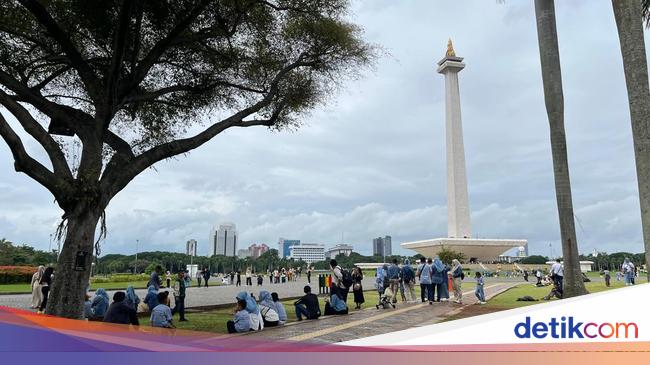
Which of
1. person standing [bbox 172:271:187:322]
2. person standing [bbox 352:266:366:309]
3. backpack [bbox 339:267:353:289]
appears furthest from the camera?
person standing [bbox 352:266:366:309]

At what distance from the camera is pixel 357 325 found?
11664 mm

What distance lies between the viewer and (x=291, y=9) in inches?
549

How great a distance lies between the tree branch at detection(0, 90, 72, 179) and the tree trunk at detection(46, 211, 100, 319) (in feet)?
3.31

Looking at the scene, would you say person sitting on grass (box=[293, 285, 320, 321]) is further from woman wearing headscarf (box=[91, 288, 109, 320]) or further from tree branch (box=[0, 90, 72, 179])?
tree branch (box=[0, 90, 72, 179])

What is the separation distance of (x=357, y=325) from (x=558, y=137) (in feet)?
23.3

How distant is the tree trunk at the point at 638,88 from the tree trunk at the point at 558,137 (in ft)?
13.4

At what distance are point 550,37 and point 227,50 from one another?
8.90 meters

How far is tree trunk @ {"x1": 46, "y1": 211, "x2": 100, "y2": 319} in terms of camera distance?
987cm

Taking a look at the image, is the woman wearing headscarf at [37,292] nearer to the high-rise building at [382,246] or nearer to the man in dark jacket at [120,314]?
the man in dark jacket at [120,314]

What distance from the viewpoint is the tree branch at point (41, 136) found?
10023 millimetres

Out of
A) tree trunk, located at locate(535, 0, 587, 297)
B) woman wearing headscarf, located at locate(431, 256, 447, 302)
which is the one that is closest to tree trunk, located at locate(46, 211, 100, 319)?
tree trunk, located at locate(535, 0, 587, 297)

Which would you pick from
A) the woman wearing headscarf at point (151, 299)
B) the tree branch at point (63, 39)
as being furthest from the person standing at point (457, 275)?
the tree branch at point (63, 39)

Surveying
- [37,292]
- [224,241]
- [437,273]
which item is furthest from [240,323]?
[224,241]

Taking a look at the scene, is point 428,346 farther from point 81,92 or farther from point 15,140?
point 81,92
